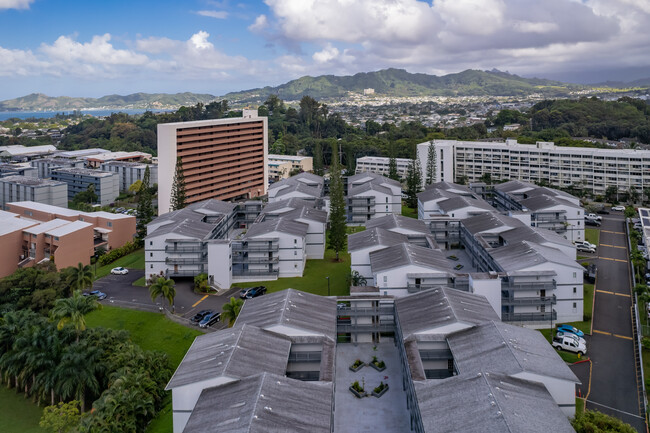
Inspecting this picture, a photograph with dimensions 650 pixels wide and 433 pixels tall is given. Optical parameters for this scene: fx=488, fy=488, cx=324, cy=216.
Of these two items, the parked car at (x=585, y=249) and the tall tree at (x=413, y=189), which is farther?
the tall tree at (x=413, y=189)

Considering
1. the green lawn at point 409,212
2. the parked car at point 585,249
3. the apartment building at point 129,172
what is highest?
the apartment building at point 129,172

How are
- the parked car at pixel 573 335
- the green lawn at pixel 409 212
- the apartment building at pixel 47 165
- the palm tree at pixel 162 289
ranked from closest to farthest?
1. the parked car at pixel 573 335
2. the palm tree at pixel 162 289
3. the green lawn at pixel 409 212
4. the apartment building at pixel 47 165

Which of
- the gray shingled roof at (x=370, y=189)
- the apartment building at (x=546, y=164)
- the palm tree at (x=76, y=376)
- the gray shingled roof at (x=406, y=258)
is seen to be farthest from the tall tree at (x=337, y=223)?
the apartment building at (x=546, y=164)

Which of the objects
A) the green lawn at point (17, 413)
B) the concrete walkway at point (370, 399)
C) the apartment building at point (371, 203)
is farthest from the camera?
the apartment building at point (371, 203)

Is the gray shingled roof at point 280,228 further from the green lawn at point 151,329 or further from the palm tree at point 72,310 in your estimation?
the palm tree at point 72,310

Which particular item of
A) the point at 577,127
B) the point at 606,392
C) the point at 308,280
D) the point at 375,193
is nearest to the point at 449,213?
the point at 375,193

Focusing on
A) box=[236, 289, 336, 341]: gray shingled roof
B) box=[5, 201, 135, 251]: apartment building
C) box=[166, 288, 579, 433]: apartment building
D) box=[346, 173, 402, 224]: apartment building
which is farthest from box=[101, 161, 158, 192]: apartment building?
box=[166, 288, 579, 433]: apartment building

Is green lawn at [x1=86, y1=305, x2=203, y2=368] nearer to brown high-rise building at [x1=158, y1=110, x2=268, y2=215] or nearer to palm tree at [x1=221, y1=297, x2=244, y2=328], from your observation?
palm tree at [x1=221, y1=297, x2=244, y2=328]

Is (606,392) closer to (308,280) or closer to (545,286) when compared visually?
(545,286)
